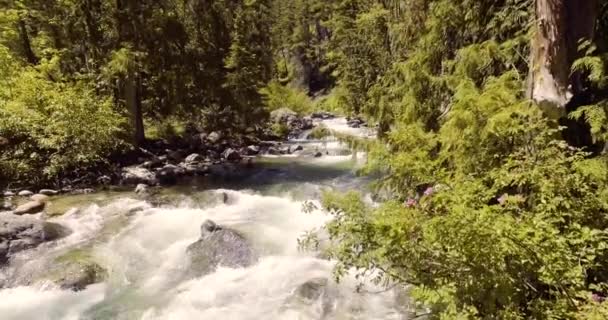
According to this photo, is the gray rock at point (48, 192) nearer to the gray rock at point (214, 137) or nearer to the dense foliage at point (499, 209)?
the gray rock at point (214, 137)

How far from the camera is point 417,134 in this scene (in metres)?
5.12

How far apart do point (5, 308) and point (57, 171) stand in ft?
22.7

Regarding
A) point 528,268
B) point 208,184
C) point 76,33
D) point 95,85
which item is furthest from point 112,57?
point 528,268

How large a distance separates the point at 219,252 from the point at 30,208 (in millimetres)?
5419

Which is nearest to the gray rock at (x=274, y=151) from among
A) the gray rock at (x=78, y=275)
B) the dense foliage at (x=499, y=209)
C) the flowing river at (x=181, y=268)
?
the flowing river at (x=181, y=268)

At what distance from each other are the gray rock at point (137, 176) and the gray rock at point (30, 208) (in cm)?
322

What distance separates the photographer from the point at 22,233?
9.14 metres

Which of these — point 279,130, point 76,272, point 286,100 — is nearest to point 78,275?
point 76,272

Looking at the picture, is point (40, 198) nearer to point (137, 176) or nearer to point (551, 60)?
point (137, 176)

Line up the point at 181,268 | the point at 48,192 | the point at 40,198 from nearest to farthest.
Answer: the point at 181,268
the point at 40,198
the point at 48,192

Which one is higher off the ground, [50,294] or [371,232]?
[371,232]

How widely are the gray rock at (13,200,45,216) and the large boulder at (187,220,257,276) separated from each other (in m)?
4.64

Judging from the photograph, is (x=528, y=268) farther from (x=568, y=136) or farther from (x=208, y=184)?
(x=208, y=184)

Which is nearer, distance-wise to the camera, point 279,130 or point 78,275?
point 78,275
